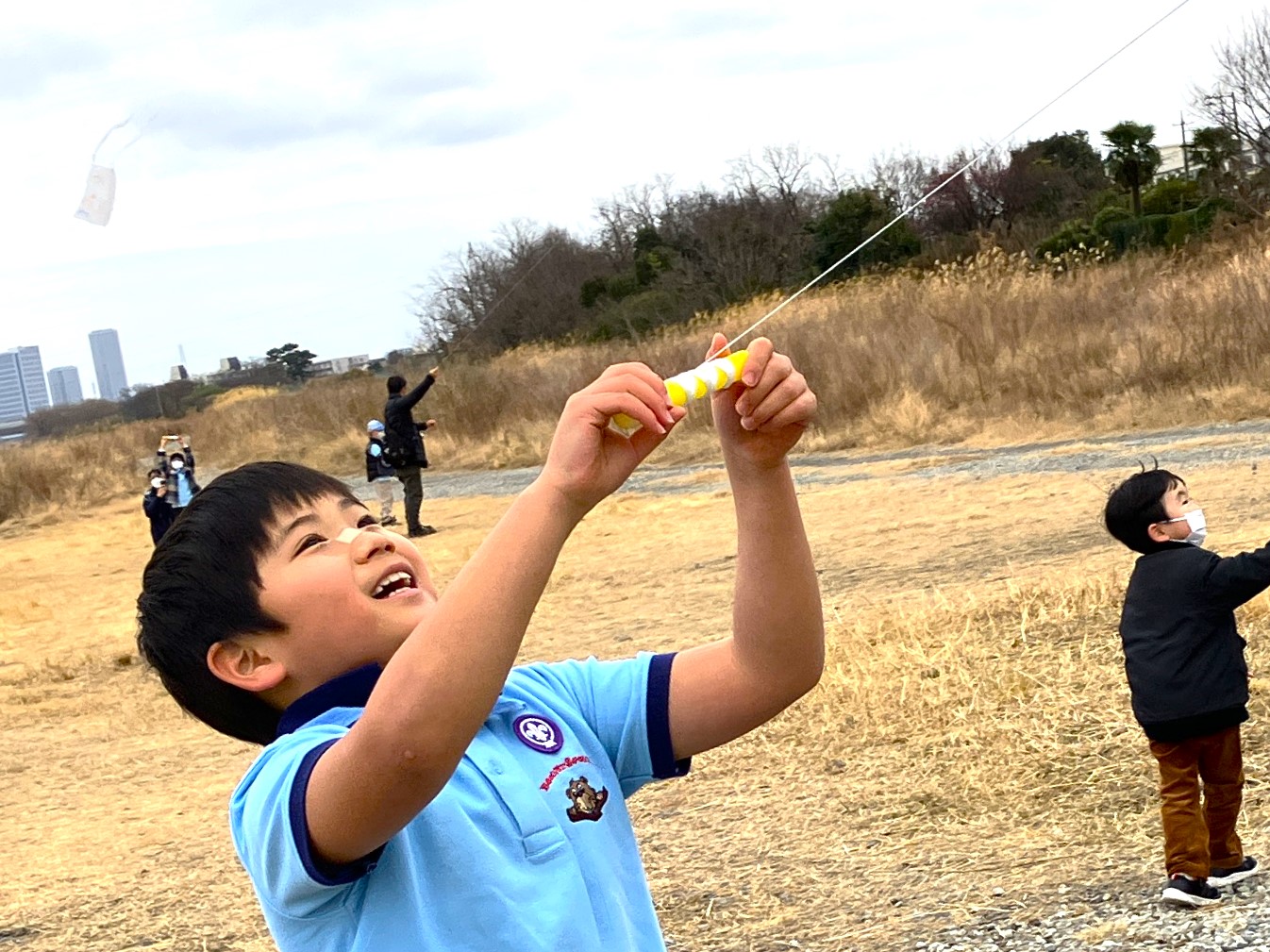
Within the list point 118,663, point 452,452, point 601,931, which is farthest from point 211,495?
point 452,452

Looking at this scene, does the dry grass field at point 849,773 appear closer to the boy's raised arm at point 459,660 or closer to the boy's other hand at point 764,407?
the boy's other hand at point 764,407

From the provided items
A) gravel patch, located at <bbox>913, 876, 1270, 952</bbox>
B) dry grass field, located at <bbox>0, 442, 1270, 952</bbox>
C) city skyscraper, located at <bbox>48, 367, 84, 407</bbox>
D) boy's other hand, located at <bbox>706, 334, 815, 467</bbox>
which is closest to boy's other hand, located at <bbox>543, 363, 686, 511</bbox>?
boy's other hand, located at <bbox>706, 334, 815, 467</bbox>

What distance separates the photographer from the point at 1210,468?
11.5 m

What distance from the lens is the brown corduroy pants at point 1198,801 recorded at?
389 centimetres

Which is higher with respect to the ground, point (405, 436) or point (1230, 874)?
point (405, 436)

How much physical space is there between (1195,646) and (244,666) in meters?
3.00

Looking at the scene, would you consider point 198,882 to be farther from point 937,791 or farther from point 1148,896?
point 1148,896

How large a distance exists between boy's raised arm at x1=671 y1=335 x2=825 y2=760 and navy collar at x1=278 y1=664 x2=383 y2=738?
0.42 m

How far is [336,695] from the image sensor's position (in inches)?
61.7

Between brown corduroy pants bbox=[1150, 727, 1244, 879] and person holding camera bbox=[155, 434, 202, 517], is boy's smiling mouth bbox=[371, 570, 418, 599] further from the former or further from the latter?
person holding camera bbox=[155, 434, 202, 517]

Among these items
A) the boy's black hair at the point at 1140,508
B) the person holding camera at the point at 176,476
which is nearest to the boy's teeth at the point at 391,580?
the boy's black hair at the point at 1140,508

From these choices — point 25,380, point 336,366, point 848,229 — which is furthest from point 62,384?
point 848,229

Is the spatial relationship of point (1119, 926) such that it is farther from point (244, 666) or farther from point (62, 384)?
point (62, 384)

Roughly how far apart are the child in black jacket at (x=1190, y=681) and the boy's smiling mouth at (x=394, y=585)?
2896 millimetres
